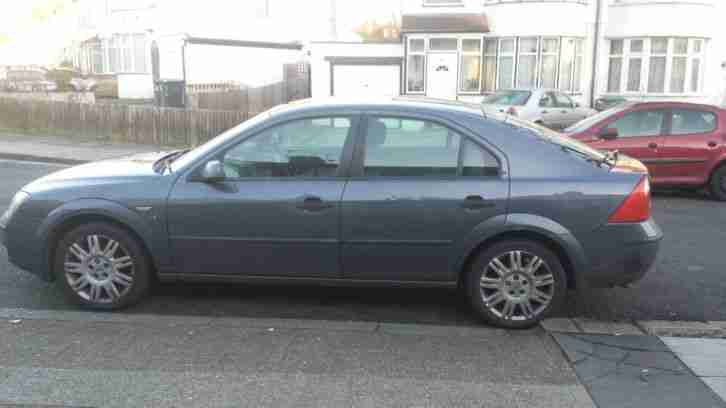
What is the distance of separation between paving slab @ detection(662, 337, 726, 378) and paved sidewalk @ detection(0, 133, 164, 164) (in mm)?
12441

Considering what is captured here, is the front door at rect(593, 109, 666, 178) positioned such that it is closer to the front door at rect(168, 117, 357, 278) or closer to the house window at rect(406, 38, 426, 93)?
the front door at rect(168, 117, 357, 278)

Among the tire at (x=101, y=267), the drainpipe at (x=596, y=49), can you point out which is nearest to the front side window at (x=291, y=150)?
the tire at (x=101, y=267)

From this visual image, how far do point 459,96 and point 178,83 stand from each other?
32.9ft

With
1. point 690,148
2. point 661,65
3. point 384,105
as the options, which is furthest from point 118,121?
point 661,65

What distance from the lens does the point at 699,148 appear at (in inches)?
393

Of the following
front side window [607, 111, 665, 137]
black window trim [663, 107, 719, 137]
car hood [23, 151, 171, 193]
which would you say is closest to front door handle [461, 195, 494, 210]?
car hood [23, 151, 171, 193]

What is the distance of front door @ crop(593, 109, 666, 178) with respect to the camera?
33.0 ft

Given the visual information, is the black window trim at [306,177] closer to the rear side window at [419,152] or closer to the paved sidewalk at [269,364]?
the rear side window at [419,152]

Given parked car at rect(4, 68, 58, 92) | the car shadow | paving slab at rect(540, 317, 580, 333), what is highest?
parked car at rect(4, 68, 58, 92)

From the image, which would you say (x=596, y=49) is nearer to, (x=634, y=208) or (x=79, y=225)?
(x=634, y=208)

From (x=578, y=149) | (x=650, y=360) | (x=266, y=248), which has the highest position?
(x=578, y=149)

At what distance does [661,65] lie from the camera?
79.5 feet

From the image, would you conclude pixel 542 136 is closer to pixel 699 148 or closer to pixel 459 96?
pixel 699 148

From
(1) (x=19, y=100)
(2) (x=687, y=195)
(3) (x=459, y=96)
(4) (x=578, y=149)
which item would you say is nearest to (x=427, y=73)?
(3) (x=459, y=96)
